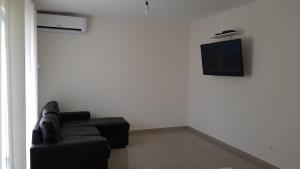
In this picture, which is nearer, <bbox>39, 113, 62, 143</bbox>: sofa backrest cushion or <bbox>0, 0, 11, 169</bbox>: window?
<bbox>0, 0, 11, 169</bbox>: window

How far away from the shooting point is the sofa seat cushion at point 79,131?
3805 mm

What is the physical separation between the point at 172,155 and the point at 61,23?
328cm

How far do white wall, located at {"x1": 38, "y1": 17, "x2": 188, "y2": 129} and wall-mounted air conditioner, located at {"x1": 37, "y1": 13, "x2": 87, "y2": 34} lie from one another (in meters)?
0.16

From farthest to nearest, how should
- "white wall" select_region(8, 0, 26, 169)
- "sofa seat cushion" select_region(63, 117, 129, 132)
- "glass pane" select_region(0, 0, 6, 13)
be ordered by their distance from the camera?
"sofa seat cushion" select_region(63, 117, 129, 132) → "white wall" select_region(8, 0, 26, 169) → "glass pane" select_region(0, 0, 6, 13)

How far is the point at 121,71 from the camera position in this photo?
5.45 m

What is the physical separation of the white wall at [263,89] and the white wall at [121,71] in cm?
97

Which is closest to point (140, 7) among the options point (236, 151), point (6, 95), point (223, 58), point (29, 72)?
point (223, 58)

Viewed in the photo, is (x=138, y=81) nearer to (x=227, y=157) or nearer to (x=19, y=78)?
(x=227, y=157)

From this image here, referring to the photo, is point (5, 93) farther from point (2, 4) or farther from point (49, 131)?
point (2, 4)

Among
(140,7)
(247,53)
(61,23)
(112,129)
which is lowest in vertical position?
(112,129)

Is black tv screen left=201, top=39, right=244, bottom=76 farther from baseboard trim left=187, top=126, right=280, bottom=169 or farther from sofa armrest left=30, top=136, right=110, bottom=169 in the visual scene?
sofa armrest left=30, top=136, right=110, bottom=169

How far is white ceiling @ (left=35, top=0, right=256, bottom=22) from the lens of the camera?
13.2 feet

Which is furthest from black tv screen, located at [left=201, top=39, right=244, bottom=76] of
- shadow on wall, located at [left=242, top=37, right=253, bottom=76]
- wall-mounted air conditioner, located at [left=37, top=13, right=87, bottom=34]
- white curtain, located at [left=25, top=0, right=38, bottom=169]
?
white curtain, located at [left=25, top=0, right=38, bottom=169]

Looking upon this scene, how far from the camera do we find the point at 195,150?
4582 mm
